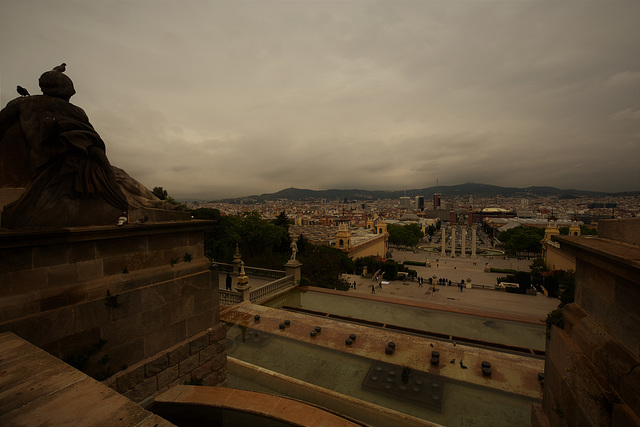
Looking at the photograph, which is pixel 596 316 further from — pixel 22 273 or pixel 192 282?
pixel 22 273

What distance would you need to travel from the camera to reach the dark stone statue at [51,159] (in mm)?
3932

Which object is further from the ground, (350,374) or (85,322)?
(85,322)

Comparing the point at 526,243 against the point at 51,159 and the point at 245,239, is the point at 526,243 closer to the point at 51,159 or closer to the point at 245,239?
the point at 245,239

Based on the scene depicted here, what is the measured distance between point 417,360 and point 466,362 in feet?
4.02

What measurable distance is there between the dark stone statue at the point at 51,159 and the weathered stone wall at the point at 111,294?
43 cm

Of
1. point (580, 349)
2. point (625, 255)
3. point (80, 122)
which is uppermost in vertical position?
point (80, 122)

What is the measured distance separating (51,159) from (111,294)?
2.05 m

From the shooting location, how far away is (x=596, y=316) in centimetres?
332

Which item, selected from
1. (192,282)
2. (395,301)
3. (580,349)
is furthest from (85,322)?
(395,301)

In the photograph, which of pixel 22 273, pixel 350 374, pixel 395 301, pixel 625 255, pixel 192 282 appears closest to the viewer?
pixel 625 255

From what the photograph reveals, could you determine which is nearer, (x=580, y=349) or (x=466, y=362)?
(x=580, y=349)

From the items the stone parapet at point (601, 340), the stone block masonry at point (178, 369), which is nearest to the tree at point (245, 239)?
the stone block masonry at point (178, 369)

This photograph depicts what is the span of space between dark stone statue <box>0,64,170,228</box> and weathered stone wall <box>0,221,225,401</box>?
17.1 inches

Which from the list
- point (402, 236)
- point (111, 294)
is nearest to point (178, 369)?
point (111, 294)
